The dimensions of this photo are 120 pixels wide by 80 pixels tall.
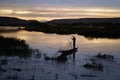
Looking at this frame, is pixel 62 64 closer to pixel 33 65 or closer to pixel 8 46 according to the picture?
pixel 33 65

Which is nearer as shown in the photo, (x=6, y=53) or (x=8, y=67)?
(x=8, y=67)

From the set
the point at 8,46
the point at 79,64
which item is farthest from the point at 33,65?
the point at 8,46

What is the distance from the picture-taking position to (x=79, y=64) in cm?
1897

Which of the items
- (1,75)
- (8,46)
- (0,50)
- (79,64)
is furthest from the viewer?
(8,46)

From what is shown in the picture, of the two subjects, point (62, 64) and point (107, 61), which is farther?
point (107, 61)

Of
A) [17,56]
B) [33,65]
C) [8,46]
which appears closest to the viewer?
[33,65]

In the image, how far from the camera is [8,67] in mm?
16516

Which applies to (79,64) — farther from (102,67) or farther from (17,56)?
(17,56)

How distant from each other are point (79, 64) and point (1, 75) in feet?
21.4

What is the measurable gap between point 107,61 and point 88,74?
5171 millimetres

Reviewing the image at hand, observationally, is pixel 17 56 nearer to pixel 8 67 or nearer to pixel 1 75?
pixel 8 67

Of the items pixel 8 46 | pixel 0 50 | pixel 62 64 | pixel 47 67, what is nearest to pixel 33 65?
pixel 47 67

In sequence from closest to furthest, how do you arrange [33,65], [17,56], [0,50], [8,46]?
1. [33,65]
2. [17,56]
3. [0,50]
4. [8,46]

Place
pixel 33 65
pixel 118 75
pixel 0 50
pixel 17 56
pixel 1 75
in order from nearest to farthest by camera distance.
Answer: pixel 1 75, pixel 118 75, pixel 33 65, pixel 17 56, pixel 0 50
